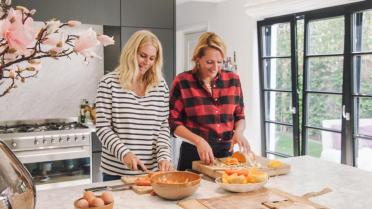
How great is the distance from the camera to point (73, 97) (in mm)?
3770

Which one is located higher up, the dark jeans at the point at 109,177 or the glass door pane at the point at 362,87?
the glass door pane at the point at 362,87

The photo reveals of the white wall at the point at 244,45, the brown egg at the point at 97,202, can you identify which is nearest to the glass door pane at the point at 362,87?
the white wall at the point at 244,45

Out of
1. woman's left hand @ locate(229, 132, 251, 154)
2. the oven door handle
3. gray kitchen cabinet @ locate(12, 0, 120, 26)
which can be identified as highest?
gray kitchen cabinet @ locate(12, 0, 120, 26)

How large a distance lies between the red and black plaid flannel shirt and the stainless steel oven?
140cm

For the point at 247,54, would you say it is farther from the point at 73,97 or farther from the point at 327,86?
the point at 73,97

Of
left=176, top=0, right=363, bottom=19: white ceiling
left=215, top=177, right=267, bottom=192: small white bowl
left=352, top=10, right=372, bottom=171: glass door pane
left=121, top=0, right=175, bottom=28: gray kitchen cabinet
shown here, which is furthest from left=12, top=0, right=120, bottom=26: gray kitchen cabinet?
left=215, top=177, right=267, bottom=192: small white bowl

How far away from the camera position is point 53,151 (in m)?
3.20

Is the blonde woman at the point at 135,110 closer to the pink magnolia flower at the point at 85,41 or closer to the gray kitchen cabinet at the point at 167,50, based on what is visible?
the pink magnolia flower at the point at 85,41

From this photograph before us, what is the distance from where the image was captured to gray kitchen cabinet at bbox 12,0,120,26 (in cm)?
319

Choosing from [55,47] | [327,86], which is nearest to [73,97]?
[327,86]

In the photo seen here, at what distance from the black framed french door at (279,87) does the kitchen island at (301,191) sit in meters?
2.31

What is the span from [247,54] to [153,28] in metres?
1.33

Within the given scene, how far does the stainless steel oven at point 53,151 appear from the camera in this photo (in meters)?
3.09

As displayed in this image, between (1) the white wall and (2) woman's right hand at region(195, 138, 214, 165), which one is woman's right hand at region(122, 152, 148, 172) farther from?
(1) the white wall
